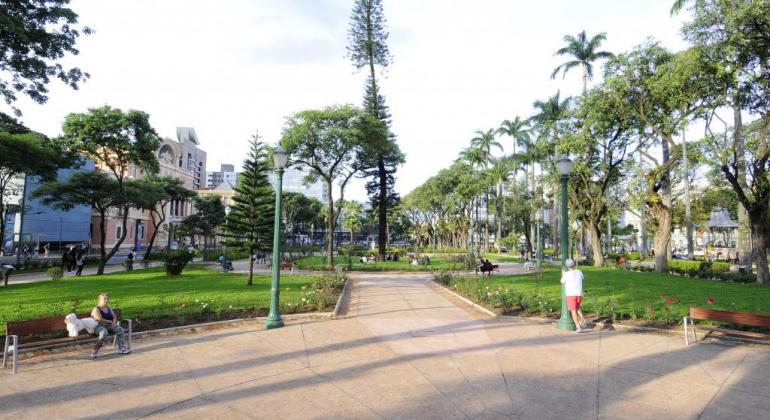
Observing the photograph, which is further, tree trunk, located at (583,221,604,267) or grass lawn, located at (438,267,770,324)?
tree trunk, located at (583,221,604,267)

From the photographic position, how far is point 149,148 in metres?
21.8

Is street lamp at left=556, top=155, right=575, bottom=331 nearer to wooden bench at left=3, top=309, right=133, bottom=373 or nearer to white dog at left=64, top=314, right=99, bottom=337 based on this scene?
wooden bench at left=3, top=309, right=133, bottom=373

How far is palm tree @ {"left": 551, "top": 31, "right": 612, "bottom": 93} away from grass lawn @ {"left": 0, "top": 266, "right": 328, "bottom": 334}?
98.6 ft

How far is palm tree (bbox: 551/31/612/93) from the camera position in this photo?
1331 inches

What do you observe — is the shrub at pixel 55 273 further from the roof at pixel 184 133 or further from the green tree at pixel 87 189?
the roof at pixel 184 133

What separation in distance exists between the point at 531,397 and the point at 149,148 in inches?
894

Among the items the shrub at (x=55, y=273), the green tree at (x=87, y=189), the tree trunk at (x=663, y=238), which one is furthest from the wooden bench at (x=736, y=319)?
the green tree at (x=87, y=189)

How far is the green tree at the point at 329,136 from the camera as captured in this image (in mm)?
23594

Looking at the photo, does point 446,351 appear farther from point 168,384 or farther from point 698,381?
point 168,384

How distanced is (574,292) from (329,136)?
1753cm

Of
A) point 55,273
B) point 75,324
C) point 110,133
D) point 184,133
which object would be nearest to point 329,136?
point 110,133

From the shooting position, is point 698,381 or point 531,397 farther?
point 698,381

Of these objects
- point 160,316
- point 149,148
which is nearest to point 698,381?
point 160,316

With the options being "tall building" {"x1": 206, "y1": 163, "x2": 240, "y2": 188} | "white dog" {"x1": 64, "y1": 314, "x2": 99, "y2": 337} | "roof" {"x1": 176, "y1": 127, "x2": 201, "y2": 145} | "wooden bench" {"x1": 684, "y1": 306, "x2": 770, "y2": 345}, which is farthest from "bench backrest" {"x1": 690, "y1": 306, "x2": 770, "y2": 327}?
"tall building" {"x1": 206, "y1": 163, "x2": 240, "y2": 188}
